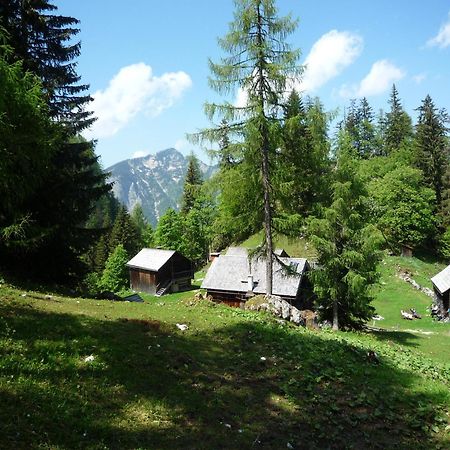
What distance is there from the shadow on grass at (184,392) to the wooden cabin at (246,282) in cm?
2374

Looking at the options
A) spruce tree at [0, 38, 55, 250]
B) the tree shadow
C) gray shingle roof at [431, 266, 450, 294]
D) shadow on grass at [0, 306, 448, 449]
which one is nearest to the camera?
shadow on grass at [0, 306, 448, 449]

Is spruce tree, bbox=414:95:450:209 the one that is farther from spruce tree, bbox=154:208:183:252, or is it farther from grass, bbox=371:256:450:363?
spruce tree, bbox=154:208:183:252

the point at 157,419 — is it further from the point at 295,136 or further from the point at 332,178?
the point at 332,178

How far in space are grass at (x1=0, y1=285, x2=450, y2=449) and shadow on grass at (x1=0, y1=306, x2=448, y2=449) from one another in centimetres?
3

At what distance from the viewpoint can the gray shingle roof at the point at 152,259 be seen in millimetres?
56562

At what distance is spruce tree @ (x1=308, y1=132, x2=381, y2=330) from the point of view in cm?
2764

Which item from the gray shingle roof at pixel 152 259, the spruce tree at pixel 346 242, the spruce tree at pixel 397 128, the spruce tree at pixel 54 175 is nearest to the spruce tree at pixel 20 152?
the spruce tree at pixel 54 175

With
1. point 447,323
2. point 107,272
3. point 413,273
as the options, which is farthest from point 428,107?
point 107,272

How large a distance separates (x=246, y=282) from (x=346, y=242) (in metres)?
14.4

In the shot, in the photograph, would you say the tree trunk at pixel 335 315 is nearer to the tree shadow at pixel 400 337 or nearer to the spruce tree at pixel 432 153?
the tree shadow at pixel 400 337

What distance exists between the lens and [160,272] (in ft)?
186

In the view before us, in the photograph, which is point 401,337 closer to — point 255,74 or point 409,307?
point 409,307

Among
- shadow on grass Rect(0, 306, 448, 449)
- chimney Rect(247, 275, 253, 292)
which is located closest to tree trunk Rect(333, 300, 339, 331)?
chimney Rect(247, 275, 253, 292)

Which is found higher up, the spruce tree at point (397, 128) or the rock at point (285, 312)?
the spruce tree at point (397, 128)
